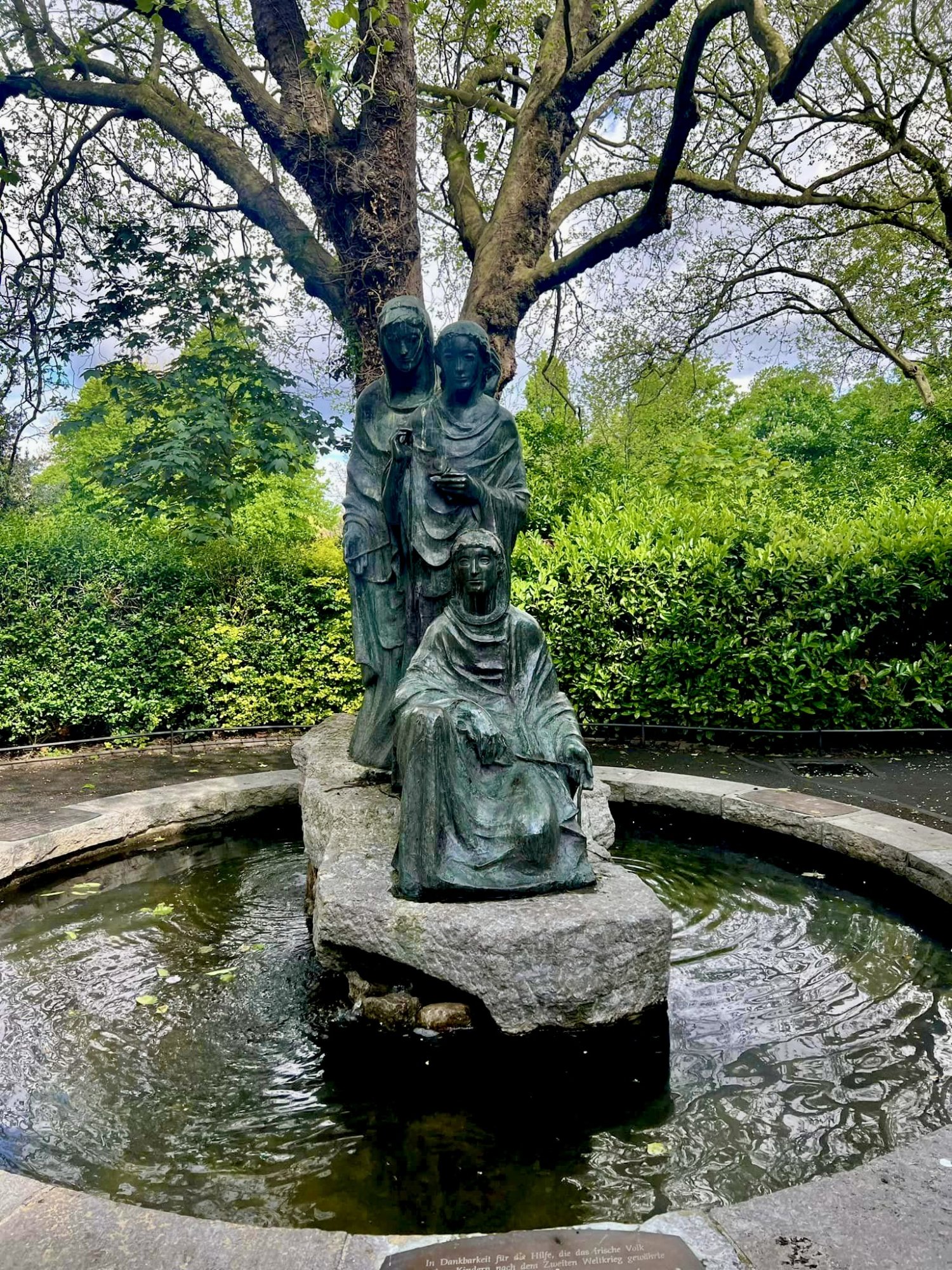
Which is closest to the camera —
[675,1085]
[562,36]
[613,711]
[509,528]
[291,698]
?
[675,1085]

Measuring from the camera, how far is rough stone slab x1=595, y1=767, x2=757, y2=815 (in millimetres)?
6082

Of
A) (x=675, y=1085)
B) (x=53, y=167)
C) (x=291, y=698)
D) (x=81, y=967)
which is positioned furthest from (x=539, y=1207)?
(x=53, y=167)

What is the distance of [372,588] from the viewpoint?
5395 mm

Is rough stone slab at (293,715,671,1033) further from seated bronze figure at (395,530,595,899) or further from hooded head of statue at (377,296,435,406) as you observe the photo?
hooded head of statue at (377,296,435,406)

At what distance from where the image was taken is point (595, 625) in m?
8.93

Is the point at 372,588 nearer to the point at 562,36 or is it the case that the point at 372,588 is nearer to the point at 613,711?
the point at 613,711

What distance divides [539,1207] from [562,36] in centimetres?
1224

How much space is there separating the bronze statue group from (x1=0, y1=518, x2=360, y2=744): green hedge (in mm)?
4310

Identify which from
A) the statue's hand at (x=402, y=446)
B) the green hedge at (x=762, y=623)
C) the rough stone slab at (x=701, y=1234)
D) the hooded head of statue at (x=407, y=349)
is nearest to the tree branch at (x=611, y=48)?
the green hedge at (x=762, y=623)

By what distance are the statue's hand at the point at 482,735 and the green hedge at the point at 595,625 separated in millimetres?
5004

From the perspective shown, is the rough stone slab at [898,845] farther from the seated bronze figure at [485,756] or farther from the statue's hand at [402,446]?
the statue's hand at [402,446]

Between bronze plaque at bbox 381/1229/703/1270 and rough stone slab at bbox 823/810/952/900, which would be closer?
bronze plaque at bbox 381/1229/703/1270

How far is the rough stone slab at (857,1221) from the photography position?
6.09 feet

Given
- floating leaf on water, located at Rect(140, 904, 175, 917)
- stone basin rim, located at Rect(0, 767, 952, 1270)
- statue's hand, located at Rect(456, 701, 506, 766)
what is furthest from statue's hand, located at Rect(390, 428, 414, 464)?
stone basin rim, located at Rect(0, 767, 952, 1270)
